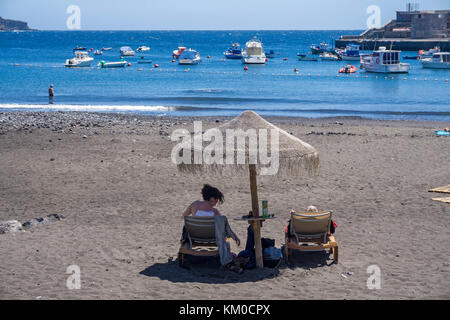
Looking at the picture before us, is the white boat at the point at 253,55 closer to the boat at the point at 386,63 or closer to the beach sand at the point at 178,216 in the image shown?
the boat at the point at 386,63

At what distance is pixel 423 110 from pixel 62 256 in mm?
25797

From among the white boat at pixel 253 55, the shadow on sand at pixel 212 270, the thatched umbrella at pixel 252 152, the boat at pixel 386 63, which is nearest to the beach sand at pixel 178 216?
the shadow on sand at pixel 212 270

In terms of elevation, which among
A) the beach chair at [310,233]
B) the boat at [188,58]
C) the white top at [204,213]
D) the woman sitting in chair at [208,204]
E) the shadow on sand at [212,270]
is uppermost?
the boat at [188,58]

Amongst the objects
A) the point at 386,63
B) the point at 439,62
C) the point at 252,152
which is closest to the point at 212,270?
the point at 252,152

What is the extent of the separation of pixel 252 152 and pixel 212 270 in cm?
175

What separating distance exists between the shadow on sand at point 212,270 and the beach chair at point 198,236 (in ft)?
0.67

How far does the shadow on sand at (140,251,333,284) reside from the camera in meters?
7.24

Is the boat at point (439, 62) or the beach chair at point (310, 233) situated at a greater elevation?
the boat at point (439, 62)

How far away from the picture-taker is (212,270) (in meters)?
7.59

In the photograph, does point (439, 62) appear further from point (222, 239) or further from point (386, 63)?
point (222, 239)

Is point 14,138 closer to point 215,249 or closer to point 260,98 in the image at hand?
→ point 215,249

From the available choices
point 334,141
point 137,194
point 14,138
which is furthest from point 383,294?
point 14,138

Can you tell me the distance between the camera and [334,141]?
58.4ft

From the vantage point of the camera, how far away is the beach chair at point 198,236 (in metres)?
7.53
